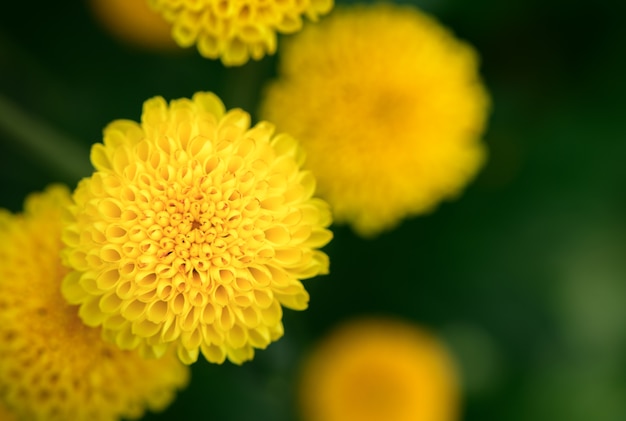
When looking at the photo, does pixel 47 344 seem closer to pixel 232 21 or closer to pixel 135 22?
pixel 232 21

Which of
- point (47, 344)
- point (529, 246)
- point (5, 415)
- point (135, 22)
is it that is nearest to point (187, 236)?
point (47, 344)

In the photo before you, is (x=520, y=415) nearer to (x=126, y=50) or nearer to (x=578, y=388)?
(x=578, y=388)

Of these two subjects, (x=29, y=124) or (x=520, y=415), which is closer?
(x=29, y=124)

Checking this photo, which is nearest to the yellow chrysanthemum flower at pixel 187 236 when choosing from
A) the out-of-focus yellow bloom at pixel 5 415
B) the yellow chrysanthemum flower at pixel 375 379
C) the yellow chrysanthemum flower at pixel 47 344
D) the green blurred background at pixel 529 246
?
the yellow chrysanthemum flower at pixel 47 344

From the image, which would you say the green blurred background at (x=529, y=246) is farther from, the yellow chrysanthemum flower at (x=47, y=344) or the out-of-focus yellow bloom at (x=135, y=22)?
the yellow chrysanthemum flower at (x=47, y=344)

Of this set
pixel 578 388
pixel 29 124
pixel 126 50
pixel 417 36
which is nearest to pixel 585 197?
pixel 578 388

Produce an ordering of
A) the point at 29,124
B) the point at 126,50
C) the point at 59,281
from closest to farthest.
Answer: the point at 59,281
the point at 29,124
the point at 126,50
